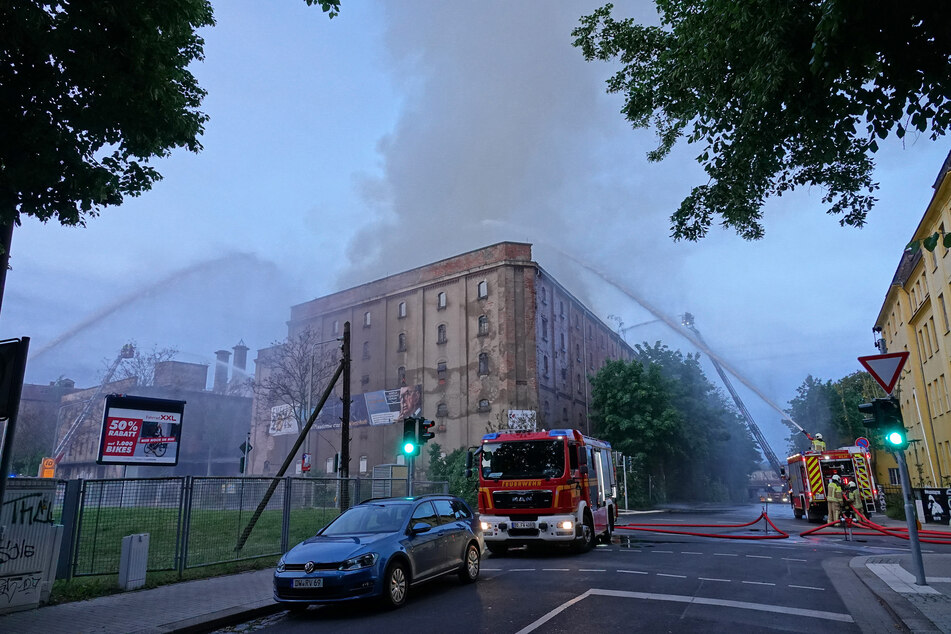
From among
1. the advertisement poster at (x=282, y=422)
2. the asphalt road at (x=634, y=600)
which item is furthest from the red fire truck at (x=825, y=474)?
the advertisement poster at (x=282, y=422)

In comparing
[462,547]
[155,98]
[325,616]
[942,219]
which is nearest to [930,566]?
[462,547]

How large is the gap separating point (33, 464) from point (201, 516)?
2338 inches

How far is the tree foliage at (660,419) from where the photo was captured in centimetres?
4541

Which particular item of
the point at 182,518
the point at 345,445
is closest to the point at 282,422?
the point at 345,445

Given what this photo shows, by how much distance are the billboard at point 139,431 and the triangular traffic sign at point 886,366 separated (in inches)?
510

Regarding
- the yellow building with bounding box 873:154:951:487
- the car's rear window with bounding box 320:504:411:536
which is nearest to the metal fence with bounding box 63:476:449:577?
the car's rear window with bounding box 320:504:411:536

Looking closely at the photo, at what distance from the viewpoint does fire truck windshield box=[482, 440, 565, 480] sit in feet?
49.5

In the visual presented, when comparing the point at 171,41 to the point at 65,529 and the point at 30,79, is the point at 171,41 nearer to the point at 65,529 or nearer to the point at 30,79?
the point at 30,79

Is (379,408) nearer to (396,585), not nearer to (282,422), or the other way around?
(282,422)

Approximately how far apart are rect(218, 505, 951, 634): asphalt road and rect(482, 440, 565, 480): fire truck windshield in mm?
1962

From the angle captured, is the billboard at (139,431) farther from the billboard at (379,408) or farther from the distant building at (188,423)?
the distant building at (188,423)

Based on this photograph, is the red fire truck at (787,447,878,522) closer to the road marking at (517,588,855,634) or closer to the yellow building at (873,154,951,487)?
the yellow building at (873,154,951,487)

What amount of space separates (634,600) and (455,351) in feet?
135

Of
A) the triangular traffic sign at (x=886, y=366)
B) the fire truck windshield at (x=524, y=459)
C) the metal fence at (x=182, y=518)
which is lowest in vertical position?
the metal fence at (x=182, y=518)
